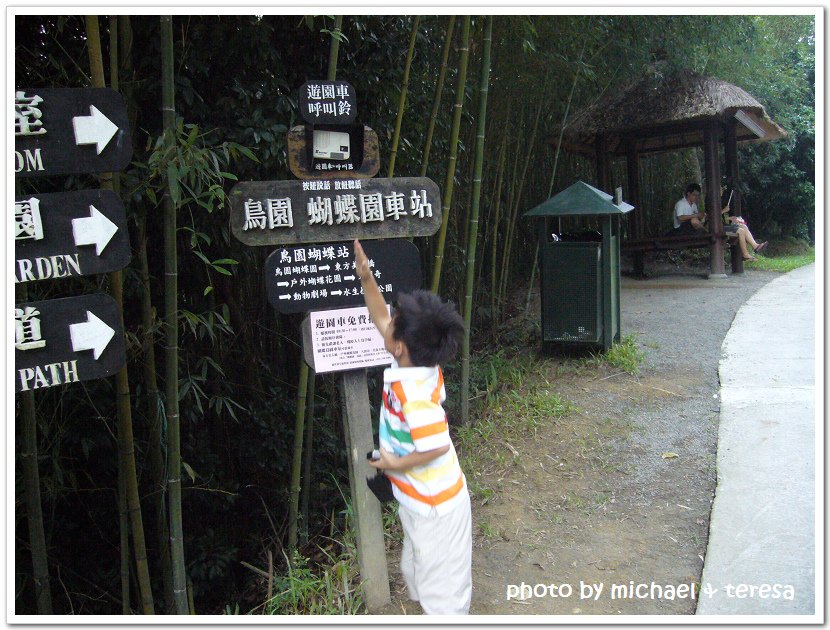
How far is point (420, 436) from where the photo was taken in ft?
7.07

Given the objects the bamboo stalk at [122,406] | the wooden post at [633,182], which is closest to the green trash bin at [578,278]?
the bamboo stalk at [122,406]

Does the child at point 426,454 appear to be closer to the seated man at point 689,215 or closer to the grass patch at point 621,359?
the grass patch at point 621,359

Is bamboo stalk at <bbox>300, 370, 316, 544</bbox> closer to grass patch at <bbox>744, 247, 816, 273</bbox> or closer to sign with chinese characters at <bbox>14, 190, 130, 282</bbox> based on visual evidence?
sign with chinese characters at <bbox>14, 190, 130, 282</bbox>

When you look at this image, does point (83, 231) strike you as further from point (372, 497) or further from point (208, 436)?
point (208, 436)

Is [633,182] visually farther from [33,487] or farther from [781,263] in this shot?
[33,487]

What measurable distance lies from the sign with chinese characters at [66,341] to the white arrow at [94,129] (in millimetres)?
437

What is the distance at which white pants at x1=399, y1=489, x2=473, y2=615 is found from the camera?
2.25 metres

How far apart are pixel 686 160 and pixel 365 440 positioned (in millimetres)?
10411

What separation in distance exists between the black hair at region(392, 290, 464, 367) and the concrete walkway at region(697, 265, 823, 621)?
1346 mm

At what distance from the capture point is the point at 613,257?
514cm

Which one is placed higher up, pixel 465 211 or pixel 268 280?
pixel 465 211

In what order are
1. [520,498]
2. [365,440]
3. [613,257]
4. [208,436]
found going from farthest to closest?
1. [613,257]
2. [208,436]
3. [520,498]
4. [365,440]

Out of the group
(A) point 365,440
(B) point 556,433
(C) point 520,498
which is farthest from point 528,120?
(A) point 365,440

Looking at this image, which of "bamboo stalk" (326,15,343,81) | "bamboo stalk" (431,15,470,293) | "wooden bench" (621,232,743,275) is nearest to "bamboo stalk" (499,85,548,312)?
"wooden bench" (621,232,743,275)
